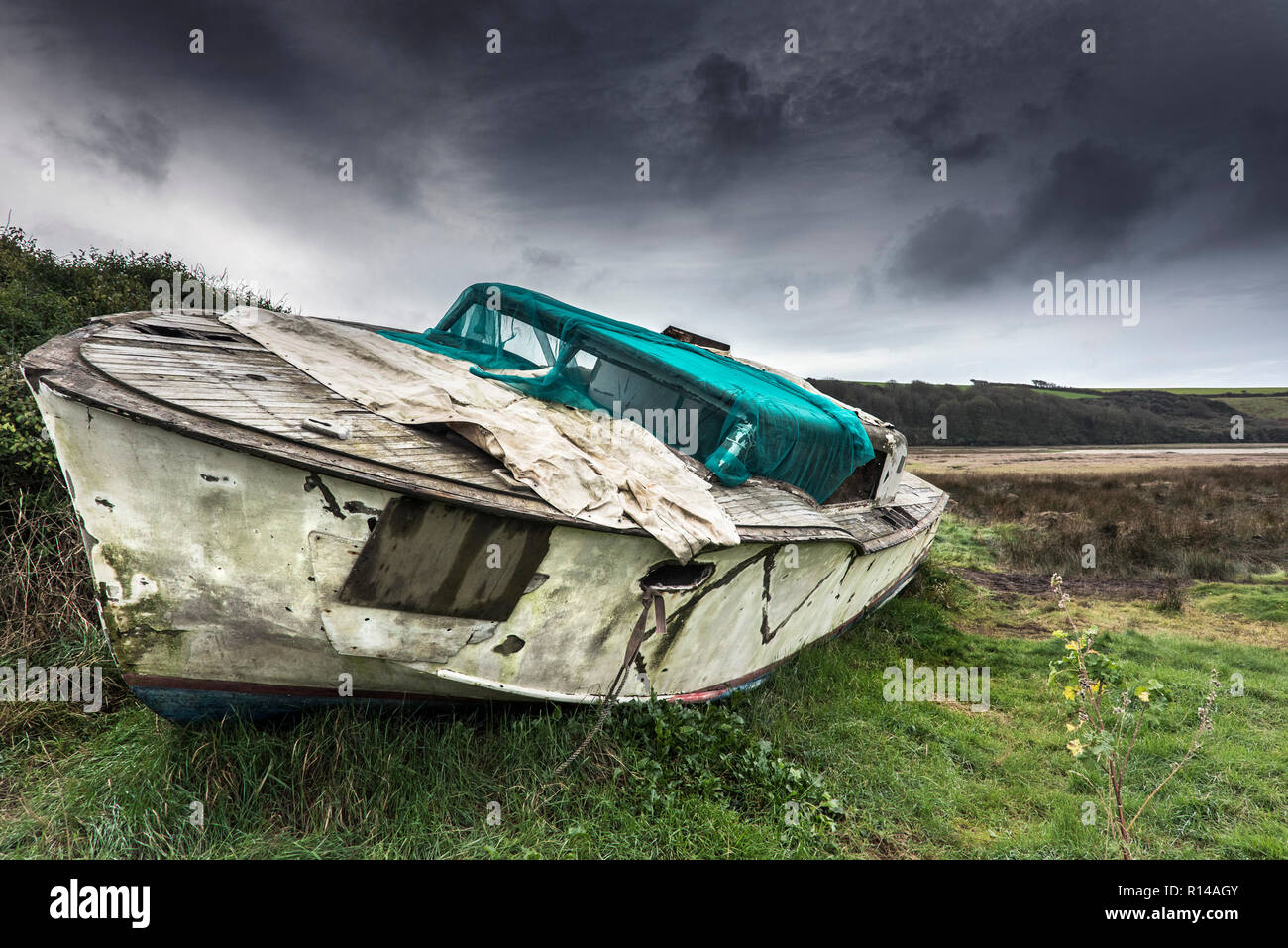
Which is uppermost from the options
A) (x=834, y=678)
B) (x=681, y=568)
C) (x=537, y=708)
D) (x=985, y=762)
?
(x=681, y=568)

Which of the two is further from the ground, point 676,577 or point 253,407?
point 253,407

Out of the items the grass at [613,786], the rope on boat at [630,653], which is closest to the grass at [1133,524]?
the grass at [613,786]

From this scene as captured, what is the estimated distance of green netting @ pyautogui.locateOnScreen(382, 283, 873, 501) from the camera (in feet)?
15.6

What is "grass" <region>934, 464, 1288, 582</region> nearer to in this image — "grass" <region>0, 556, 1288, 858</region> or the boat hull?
"grass" <region>0, 556, 1288, 858</region>

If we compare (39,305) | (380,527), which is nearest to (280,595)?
(380,527)

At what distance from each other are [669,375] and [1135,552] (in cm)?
1111

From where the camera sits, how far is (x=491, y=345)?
574cm

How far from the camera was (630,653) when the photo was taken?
3693mm

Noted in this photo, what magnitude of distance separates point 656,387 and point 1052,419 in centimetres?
4590

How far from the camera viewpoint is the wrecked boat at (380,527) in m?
2.63

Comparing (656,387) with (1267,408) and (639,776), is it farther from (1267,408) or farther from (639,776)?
(1267,408)

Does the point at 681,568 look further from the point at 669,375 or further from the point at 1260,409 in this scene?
the point at 1260,409

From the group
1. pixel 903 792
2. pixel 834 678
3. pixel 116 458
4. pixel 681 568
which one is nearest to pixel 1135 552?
pixel 834 678

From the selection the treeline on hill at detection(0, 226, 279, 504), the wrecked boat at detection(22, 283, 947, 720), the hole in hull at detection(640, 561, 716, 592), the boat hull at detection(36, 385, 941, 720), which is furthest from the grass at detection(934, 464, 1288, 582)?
the treeline on hill at detection(0, 226, 279, 504)
